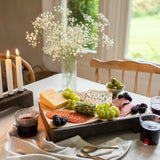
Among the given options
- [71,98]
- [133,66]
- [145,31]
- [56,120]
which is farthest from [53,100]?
[145,31]

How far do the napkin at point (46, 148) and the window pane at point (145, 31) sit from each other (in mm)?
1534

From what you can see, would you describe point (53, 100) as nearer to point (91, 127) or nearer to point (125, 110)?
point (91, 127)

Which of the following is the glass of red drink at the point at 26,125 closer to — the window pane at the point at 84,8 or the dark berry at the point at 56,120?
the dark berry at the point at 56,120

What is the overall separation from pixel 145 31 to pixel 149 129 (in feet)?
5.16

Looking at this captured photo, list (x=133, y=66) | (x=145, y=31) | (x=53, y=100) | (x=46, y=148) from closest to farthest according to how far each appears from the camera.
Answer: (x=46, y=148), (x=53, y=100), (x=133, y=66), (x=145, y=31)

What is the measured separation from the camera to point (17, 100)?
130cm

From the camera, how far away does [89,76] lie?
269 centimetres

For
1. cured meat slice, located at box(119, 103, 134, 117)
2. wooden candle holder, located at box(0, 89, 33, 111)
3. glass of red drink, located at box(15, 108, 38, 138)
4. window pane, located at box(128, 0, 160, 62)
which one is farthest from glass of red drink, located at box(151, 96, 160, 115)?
window pane, located at box(128, 0, 160, 62)

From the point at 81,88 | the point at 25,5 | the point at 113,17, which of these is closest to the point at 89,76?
the point at 113,17

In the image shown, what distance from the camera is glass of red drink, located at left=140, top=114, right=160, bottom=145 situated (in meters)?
0.98

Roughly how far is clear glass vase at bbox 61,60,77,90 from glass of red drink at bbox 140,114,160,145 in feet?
1.81

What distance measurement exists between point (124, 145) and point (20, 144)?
46 cm

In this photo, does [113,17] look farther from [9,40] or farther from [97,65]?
[9,40]

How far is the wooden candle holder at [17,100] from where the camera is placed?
49.1 inches
